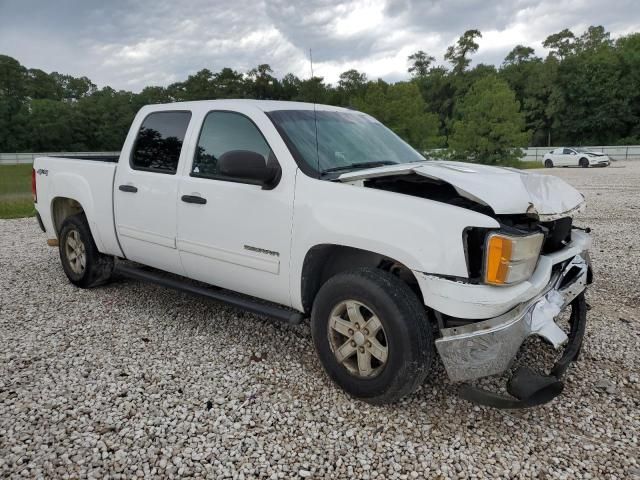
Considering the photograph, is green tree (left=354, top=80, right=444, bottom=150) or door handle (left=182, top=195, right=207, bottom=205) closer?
door handle (left=182, top=195, right=207, bottom=205)

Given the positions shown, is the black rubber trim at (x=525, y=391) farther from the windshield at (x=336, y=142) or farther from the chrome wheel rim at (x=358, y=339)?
the windshield at (x=336, y=142)

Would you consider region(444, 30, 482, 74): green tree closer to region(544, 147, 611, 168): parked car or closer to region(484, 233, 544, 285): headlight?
region(544, 147, 611, 168): parked car

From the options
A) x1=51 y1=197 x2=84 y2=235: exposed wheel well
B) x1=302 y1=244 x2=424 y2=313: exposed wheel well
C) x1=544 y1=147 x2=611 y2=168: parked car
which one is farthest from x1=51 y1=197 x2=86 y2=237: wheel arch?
x1=544 y1=147 x2=611 y2=168: parked car

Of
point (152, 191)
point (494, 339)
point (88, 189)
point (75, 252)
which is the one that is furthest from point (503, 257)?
point (75, 252)

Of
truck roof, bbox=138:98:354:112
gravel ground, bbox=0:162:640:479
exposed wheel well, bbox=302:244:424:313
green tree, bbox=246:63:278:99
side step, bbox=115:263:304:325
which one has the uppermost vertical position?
green tree, bbox=246:63:278:99

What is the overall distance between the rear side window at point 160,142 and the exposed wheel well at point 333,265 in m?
1.58

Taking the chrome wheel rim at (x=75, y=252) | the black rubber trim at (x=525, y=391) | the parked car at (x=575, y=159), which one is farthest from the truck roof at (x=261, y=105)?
the parked car at (x=575, y=159)

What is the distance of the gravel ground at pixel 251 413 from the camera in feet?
7.92

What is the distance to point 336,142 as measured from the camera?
3.57 meters

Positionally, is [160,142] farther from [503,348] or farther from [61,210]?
[503,348]

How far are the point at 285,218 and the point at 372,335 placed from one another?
967 mm

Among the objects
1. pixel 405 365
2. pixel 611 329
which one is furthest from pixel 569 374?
pixel 405 365

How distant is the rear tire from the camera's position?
493 cm

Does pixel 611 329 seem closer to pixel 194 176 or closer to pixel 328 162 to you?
pixel 328 162
